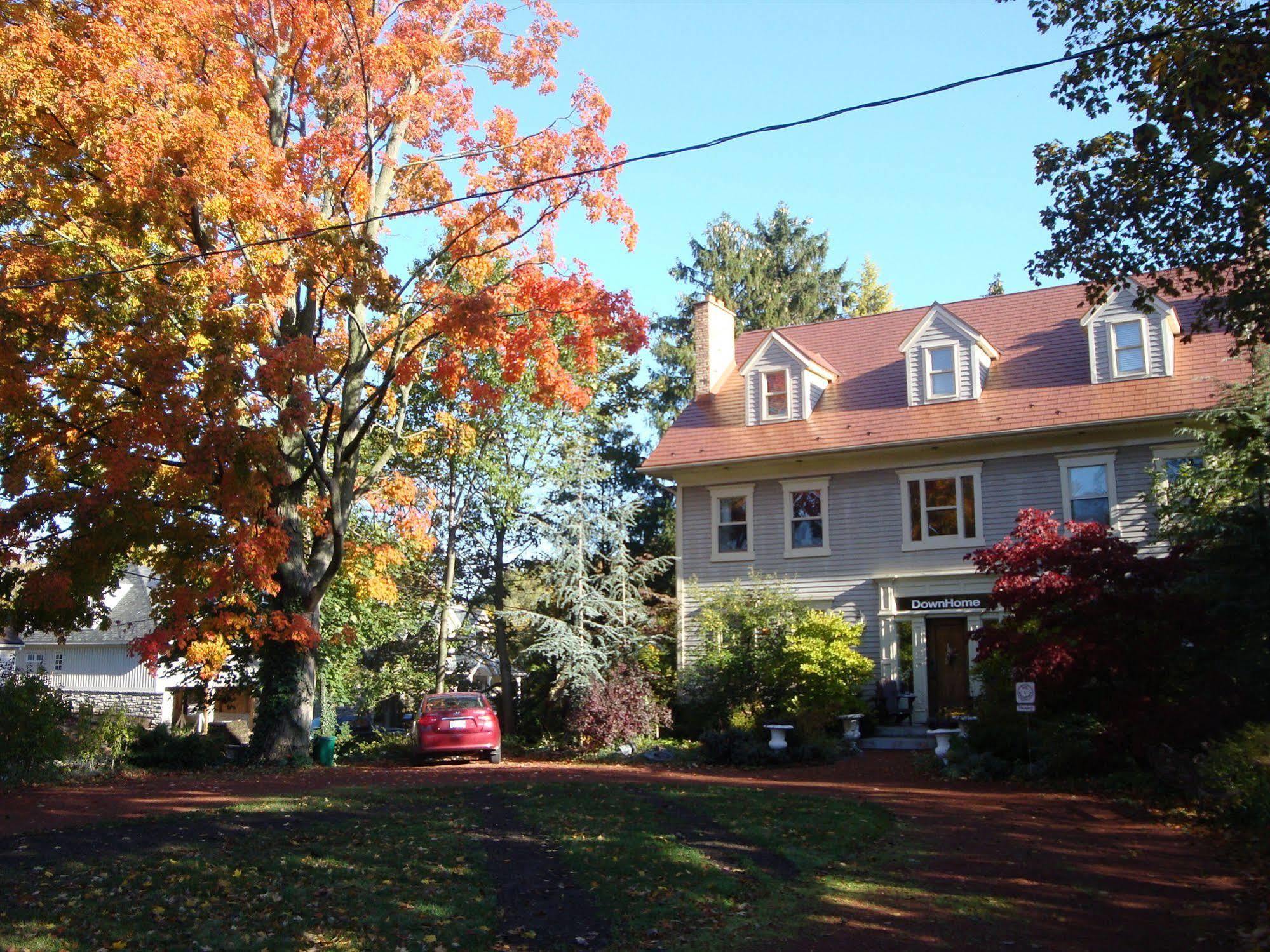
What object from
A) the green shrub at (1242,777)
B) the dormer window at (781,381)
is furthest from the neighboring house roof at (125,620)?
the green shrub at (1242,777)

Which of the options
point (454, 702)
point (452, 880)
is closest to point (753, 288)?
point (454, 702)

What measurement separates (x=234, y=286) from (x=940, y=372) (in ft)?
51.2


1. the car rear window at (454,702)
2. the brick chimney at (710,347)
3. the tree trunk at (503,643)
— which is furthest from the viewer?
the tree trunk at (503,643)

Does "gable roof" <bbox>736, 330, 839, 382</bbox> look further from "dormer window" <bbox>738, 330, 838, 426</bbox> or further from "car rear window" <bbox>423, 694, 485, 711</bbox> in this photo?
"car rear window" <bbox>423, 694, 485, 711</bbox>

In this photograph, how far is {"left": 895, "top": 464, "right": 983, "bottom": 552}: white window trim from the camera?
24234 mm

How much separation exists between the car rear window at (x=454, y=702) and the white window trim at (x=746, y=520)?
287 inches

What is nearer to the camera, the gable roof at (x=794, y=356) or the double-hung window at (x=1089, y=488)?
the double-hung window at (x=1089, y=488)

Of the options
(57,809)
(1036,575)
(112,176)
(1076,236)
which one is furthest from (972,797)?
(112,176)

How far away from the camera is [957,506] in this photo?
24500 mm

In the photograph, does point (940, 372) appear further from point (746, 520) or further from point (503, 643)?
point (503, 643)

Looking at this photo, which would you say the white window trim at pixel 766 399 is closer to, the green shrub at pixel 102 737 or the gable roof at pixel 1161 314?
the gable roof at pixel 1161 314

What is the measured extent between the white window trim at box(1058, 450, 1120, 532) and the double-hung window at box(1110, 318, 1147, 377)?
1.90m

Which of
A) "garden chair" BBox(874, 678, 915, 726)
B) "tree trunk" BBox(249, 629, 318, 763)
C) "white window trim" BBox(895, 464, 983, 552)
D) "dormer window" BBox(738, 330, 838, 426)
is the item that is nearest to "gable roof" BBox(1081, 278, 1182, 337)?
"white window trim" BBox(895, 464, 983, 552)

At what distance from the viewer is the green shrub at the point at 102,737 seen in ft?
60.7
